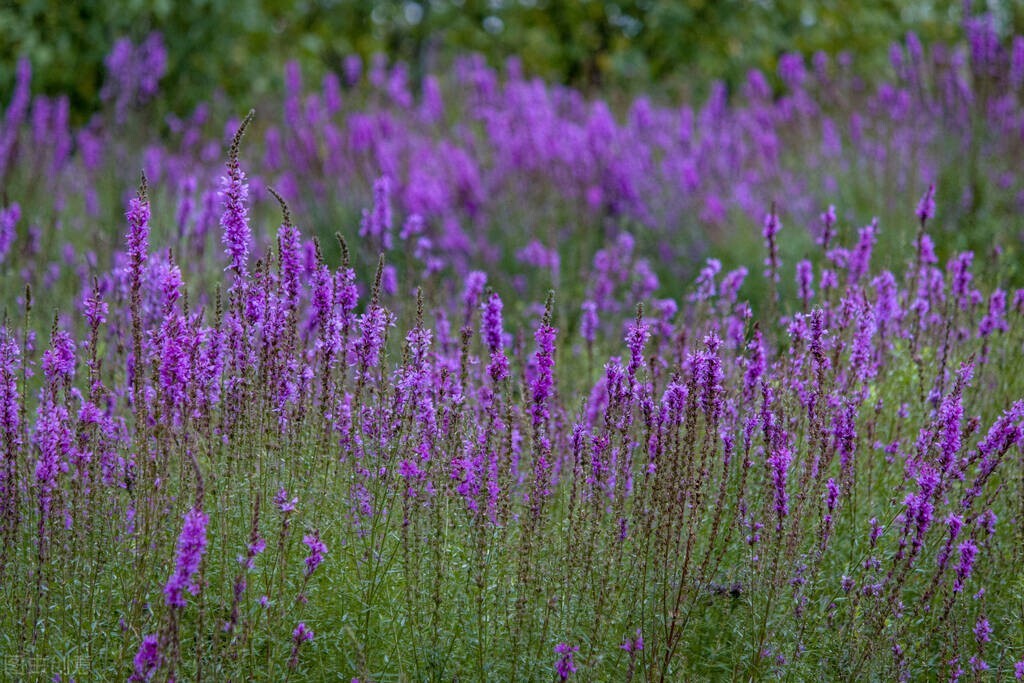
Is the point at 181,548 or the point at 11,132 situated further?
the point at 11,132

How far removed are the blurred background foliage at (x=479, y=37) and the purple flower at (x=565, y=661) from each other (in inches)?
301

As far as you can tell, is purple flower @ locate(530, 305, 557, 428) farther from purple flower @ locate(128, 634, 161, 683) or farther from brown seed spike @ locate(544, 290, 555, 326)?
purple flower @ locate(128, 634, 161, 683)

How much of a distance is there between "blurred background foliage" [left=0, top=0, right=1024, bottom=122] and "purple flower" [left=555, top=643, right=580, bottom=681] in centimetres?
765

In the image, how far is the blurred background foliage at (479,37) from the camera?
9.71m

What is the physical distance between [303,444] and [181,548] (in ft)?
3.12

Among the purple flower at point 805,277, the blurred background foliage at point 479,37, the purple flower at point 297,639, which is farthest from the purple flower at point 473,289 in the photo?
the blurred background foliage at point 479,37

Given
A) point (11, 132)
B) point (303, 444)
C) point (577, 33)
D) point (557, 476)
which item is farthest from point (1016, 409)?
point (577, 33)

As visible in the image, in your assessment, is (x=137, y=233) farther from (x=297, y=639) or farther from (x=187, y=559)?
(x=297, y=639)

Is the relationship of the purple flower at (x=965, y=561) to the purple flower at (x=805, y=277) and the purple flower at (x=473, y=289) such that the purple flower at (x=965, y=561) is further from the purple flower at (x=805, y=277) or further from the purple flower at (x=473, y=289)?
the purple flower at (x=473, y=289)

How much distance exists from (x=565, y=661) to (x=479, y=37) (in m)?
9.67

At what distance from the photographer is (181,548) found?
2217mm

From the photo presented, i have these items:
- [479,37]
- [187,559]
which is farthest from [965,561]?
[479,37]

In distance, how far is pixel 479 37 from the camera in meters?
11.5

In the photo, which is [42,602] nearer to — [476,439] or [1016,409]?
[476,439]
